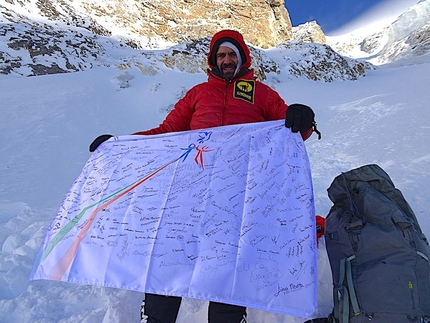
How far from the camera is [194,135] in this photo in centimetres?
189

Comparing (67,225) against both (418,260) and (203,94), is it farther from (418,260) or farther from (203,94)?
(418,260)

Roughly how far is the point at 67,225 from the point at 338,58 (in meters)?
14.1

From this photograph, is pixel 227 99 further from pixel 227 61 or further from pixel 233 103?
pixel 227 61

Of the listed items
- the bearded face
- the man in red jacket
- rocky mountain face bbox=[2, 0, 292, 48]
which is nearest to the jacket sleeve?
the man in red jacket

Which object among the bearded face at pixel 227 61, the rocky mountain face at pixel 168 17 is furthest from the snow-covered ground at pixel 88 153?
the rocky mountain face at pixel 168 17

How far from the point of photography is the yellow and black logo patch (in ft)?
6.62

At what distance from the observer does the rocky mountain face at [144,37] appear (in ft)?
31.3

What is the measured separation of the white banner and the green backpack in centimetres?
25

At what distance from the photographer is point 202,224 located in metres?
1.36

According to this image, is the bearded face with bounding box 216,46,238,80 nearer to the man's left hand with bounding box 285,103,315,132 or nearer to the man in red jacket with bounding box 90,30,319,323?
the man in red jacket with bounding box 90,30,319,323

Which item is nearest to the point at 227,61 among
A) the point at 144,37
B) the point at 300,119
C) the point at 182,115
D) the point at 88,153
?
the point at 182,115

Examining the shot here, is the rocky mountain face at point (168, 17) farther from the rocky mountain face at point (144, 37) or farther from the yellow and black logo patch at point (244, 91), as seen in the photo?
the yellow and black logo patch at point (244, 91)

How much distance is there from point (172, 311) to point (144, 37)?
25925 millimetres

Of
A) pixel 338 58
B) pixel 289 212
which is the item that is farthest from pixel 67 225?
pixel 338 58
